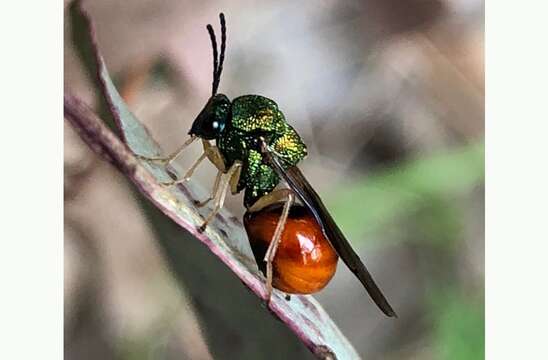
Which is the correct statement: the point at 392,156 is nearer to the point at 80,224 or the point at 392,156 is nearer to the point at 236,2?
the point at 236,2

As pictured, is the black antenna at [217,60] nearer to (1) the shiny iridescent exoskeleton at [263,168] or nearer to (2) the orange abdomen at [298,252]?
(1) the shiny iridescent exoskeleton at [263,168]

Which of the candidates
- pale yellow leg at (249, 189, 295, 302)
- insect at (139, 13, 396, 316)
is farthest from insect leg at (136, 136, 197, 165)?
pale yellow leg at (249, 189, 295, 302)

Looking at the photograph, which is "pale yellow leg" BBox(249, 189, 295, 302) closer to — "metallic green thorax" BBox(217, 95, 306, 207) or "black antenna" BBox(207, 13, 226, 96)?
"metallic green thorax" BBox(217, 95, 306, 207)

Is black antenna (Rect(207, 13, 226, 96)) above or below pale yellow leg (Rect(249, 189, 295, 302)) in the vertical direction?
above

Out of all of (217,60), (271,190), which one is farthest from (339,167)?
(217,60)

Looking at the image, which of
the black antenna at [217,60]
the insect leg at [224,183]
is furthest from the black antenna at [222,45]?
the insect leg at [224,183]

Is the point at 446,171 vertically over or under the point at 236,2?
under

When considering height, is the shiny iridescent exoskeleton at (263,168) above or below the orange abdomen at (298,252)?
above
